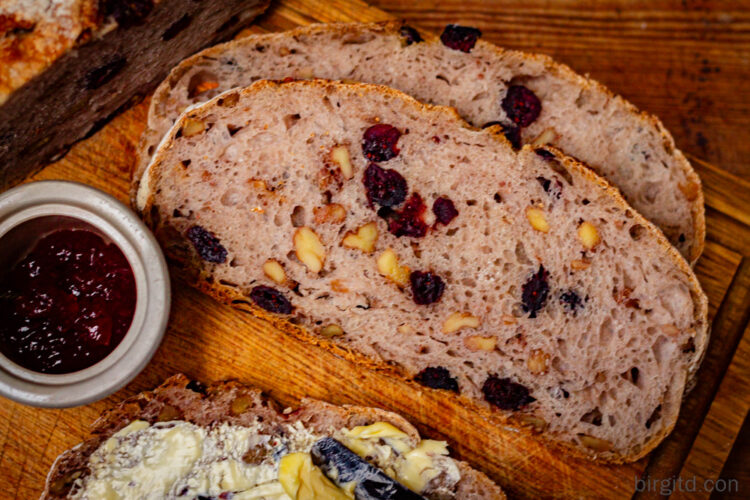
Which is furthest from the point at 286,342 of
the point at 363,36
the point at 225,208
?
the point at 363,36

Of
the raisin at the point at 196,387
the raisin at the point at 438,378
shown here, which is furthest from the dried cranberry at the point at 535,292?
the raisin at the point at 196,387

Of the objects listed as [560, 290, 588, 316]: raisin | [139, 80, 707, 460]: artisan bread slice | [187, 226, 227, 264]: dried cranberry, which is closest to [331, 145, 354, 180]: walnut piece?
[139, 80, 707, 460]: artisan bread slice

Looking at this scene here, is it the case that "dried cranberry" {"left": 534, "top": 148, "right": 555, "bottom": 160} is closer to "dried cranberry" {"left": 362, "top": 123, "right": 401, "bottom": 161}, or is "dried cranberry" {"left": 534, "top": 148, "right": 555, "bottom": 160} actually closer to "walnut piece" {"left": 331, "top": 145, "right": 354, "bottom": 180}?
"dried cranberry" {"left": 362, "top": 123, "right": 401, "bottom": 161}

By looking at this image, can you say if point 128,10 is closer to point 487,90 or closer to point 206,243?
point 206,243

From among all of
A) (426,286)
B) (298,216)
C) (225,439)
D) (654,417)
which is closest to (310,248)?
(298,216)

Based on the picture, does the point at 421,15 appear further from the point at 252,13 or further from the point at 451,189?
the point at 451,189
